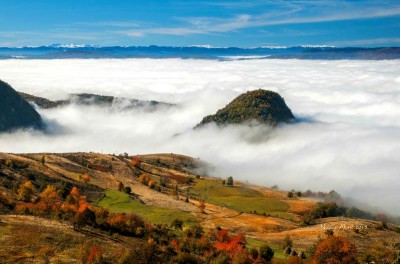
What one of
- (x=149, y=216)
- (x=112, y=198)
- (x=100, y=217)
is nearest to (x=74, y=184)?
(x=112, y=198)

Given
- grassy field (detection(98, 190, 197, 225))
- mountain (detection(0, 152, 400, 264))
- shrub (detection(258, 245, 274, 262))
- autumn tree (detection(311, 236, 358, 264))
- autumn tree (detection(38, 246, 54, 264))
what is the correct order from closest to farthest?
autumn tree (detection(38, 246, 54, 264)), mountain (detection(0, 152, 400, 264)), autumn tree (detection(311, 236, 358, 264)), shrub (detection(258, 245, 274, 262)), grassy field (detection(98, 190, 197, 225))

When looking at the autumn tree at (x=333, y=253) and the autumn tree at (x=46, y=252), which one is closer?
the autumn tree at (x=46, y=252)

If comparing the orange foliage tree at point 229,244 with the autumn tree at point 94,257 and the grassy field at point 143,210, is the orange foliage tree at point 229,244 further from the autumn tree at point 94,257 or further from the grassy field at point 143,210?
the autumn tree at point 94,257

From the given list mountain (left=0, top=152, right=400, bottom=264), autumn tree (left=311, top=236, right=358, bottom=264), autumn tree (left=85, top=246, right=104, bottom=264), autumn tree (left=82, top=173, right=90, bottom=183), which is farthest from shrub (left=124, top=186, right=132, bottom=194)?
autumn tree (left=85, top=246, right=104, bottom=264)

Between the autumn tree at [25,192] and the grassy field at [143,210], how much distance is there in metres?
22.5

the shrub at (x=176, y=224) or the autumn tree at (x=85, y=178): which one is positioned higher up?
the autumn tree at (x=85, y=178)

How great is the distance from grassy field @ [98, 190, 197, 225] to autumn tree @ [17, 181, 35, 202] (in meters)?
22.5

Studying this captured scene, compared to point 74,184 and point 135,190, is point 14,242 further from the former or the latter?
point 135,190

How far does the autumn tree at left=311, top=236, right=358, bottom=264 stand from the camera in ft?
315

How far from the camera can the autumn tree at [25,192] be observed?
399ft

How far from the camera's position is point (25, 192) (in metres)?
126

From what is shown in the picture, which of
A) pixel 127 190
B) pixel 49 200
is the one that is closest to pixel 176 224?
pixel 49 200

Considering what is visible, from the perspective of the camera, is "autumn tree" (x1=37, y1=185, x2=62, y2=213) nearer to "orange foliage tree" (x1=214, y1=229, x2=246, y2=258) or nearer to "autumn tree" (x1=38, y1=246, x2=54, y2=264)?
"autumn tree" (x1=38, y1=246, x2=54, y2=264)

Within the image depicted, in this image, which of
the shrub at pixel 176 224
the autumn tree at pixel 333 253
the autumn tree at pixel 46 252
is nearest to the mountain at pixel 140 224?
the autumn tree at pixel 46 252
